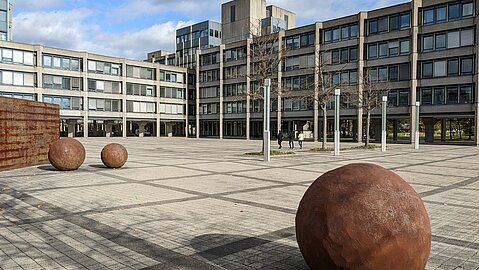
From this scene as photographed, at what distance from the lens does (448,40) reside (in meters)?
46.8

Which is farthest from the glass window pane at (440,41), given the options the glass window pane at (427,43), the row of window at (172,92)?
the row of window at (172,92)

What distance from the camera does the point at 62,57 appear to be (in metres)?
64.1

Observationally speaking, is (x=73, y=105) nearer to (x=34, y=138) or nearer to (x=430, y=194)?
(x=34, y=138)

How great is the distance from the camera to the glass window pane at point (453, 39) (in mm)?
46219

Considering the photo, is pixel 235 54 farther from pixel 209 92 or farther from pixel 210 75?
pixel 209 92

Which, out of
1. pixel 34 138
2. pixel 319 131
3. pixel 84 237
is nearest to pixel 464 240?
pixel 84 237

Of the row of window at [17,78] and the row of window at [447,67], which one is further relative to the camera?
the row of window at [17,78]

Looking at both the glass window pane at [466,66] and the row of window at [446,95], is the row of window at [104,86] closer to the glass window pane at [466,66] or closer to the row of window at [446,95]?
the row of window at [446,95]

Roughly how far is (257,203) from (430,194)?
5310 millimetres

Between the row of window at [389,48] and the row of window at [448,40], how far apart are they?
215cm

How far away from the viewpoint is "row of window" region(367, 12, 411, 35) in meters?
50.2

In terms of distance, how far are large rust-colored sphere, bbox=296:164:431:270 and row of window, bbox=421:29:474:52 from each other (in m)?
49.0

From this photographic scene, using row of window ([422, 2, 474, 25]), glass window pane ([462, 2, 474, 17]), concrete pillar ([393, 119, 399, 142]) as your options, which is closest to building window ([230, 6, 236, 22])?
row of window ([422, 2, 474, 25])

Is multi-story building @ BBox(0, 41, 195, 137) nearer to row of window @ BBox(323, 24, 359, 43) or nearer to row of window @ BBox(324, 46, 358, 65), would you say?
row of window @ BBox(323, 24, 359, 43)
